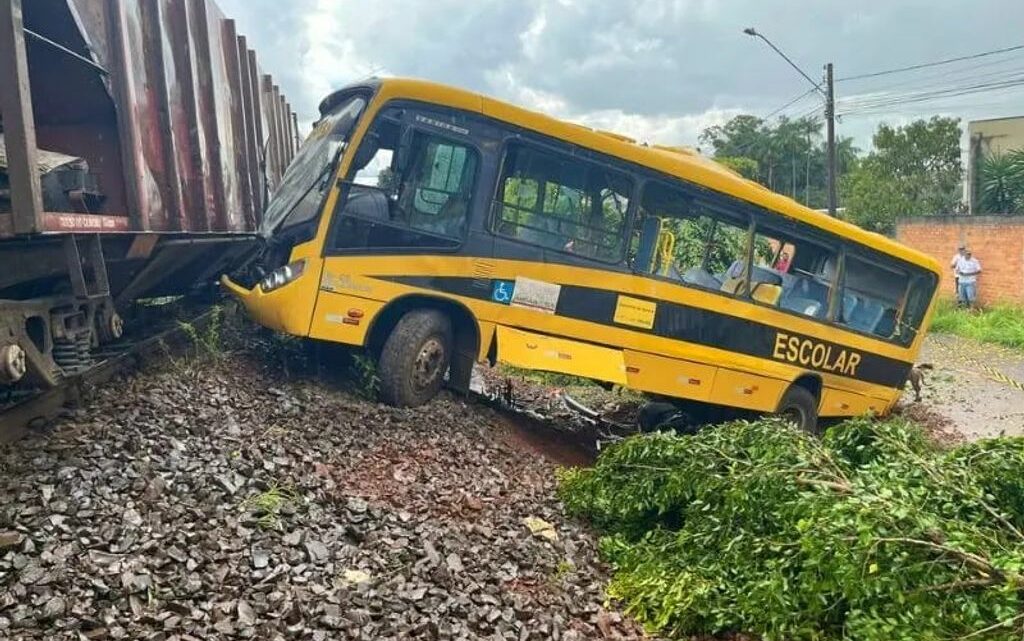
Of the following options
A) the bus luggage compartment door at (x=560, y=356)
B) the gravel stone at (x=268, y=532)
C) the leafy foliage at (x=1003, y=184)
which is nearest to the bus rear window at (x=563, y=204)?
the bus luggage compartment door at (x=560, y=356)

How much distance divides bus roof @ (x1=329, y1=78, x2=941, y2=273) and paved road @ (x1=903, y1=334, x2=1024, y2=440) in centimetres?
212

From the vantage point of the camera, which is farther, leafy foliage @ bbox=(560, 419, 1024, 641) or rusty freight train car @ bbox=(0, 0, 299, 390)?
rusty freight train car @ bbox=(0, 0, 299, 390)

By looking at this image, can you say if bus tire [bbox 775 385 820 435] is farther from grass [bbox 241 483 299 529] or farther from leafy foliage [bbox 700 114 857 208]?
leafy foliage [bbox 700 114 857 208]

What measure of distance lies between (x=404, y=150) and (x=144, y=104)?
194 centimetres

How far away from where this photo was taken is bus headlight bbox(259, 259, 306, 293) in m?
6.38

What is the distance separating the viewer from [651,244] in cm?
755

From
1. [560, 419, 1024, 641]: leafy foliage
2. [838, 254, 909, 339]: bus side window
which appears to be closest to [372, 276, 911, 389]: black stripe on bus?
[838, 254, 909, 339]: bus side window

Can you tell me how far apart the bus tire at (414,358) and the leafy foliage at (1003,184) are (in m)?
22.3

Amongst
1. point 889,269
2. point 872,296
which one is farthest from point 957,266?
point 872,296

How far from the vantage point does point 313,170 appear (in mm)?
7023

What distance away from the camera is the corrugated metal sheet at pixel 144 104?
5.50m

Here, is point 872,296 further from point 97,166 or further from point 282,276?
point 97,166

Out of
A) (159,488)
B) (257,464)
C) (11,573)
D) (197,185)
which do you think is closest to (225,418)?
(257,464)

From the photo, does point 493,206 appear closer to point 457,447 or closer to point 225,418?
point 457,447
